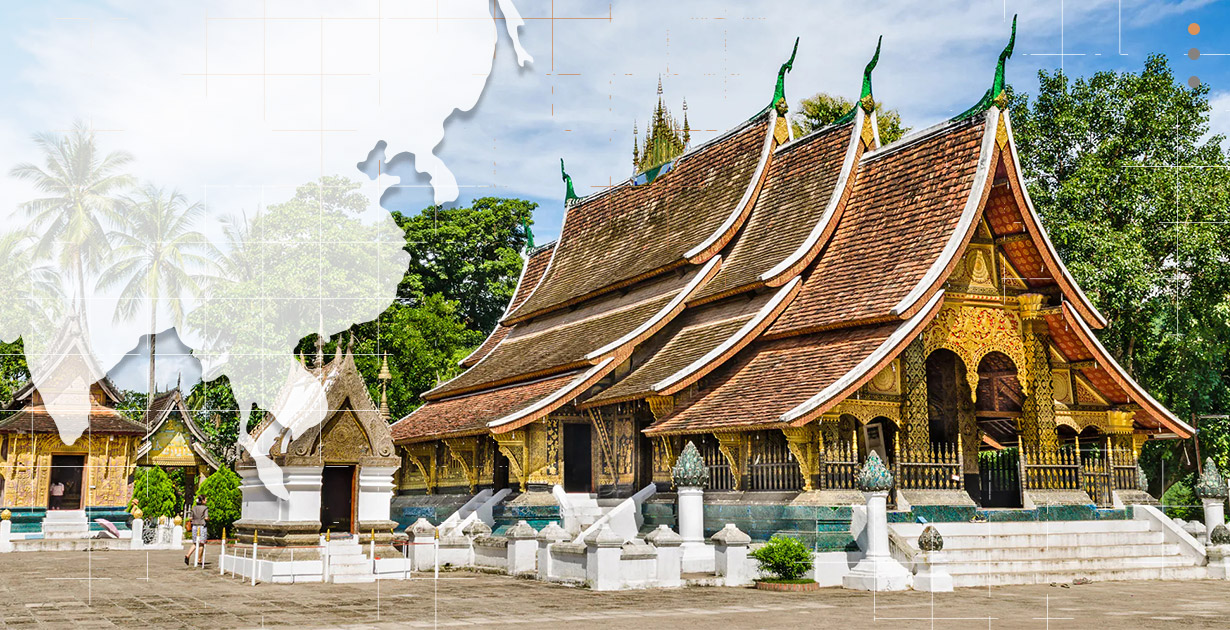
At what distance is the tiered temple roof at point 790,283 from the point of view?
52.3 feet

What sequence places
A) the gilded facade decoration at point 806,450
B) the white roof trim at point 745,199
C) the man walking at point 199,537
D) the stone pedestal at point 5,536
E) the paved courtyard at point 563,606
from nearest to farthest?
the paved courtyard at point 563,606, the gilded facade decoration at point 806,450, the man walking at point 199,537, the white roof trim at point 745,199, the stone pedestal at point 5,536


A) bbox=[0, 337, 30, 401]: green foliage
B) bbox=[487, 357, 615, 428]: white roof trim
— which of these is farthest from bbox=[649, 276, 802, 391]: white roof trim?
bbox=[0, 337, 30, 401]: green foliage

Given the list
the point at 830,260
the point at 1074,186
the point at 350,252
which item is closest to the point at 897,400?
the point at 830,260

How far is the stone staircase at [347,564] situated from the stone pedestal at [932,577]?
717 centimetres

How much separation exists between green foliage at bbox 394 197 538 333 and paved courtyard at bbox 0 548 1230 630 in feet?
96.5

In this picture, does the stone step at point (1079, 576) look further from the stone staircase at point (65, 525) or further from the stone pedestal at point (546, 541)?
the stone staircase at point (65, 525)

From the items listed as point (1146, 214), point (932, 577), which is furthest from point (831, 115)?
point (932, 577)

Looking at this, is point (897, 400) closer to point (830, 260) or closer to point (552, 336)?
point (830, 260)

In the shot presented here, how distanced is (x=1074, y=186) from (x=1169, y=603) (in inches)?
756

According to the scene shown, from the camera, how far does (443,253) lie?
146 feet

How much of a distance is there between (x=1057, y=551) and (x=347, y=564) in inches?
390

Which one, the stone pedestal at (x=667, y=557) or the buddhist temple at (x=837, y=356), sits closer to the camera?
the stone pedestal at (x=667, y=557)

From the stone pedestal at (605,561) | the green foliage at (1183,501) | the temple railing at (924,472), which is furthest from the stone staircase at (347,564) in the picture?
the green foliage at (1183,501)

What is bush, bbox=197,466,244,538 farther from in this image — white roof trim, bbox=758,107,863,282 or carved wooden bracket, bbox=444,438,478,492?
white roof trim, bbox=758,107,863,282
